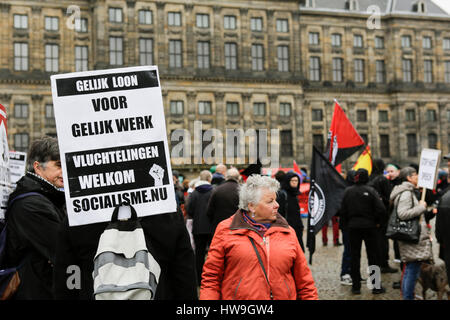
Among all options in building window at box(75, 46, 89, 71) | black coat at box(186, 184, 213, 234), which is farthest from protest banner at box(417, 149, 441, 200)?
building window at box(75, 46, 89, 71)

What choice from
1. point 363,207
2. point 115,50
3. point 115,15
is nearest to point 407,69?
point 115,50

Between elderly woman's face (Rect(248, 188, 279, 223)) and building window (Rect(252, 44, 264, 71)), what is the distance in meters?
40.0

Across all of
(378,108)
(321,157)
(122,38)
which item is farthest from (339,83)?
(321,157)

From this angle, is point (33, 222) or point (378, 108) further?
point (378, 108)

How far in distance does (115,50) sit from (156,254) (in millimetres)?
39037

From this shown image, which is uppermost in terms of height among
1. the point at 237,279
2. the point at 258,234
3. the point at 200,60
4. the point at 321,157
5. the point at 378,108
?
the point at 200,60

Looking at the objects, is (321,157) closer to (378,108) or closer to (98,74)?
(98,74)

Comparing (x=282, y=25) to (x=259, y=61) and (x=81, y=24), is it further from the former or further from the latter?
(x=81, y=24)

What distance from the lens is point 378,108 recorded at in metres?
48.1

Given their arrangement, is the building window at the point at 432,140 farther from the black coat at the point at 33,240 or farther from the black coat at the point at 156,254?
the black coat at the point at 156,254

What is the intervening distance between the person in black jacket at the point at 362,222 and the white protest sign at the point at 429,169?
117 cm

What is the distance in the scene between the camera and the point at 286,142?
43469mm

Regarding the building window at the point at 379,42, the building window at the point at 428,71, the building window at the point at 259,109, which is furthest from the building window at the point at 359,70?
the building window at the point at 259,109

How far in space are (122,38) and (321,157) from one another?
33400 mm
